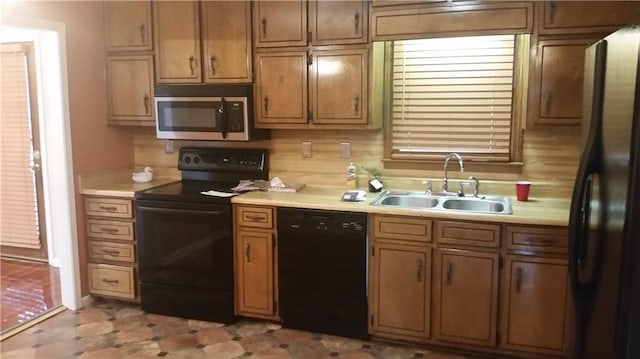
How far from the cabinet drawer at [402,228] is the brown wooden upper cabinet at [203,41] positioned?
4.46 feet

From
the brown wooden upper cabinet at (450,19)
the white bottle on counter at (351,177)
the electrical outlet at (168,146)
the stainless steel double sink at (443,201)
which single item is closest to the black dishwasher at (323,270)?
the stainless steel double sink at (443,201)

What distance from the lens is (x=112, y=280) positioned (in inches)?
146

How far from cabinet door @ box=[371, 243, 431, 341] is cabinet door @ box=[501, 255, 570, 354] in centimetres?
45

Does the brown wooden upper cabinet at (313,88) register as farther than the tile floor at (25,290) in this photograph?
No

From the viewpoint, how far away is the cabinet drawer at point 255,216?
3248 mm

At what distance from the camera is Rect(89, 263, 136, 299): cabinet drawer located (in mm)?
3664

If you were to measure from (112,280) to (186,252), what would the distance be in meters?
0.71

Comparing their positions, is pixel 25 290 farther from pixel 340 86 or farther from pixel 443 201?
pixel 443 201

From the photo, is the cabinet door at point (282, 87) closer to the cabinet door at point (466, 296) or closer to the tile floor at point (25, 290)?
the cabinet door at point (466, 296)

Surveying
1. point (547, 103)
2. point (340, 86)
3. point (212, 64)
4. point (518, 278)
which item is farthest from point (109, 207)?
point (547, 103)

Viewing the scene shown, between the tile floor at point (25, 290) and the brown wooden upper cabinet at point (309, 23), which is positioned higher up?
the brown wooden upper cabinet at point (309, 23)

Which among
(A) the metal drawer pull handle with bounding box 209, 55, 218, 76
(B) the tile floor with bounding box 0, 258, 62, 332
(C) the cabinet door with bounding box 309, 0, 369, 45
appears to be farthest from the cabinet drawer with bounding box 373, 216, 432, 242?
(B) the tile floor with bounding box 0, 258, 62, 332

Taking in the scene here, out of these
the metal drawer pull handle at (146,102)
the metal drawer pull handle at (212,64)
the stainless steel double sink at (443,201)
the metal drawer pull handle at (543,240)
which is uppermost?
the metal drawer pull handle at (212,64)

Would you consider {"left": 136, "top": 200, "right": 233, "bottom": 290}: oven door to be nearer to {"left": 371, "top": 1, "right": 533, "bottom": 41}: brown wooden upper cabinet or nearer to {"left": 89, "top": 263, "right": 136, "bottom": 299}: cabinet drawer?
{"left": 89, "top": 263, "right": 136, "bottom": 299}: cabinet drawer
